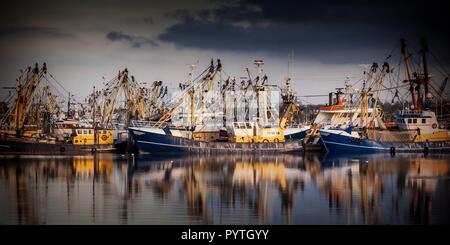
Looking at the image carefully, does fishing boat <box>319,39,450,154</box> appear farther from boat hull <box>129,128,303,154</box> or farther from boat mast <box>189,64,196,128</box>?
boat mast <box>189,64,196,128</box>

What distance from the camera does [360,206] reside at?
12.3m

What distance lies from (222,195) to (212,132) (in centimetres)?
2152

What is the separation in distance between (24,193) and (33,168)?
6.94 m

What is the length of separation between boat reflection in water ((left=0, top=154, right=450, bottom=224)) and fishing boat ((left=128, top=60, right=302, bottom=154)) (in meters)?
8.31

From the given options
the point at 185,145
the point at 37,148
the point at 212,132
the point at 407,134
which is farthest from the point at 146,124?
Answer: the point at 407,134

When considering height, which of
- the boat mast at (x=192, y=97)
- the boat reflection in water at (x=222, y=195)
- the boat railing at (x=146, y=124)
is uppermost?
the boat mast at (x=192, y=97)

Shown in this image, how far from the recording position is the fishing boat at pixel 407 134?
3162 cm

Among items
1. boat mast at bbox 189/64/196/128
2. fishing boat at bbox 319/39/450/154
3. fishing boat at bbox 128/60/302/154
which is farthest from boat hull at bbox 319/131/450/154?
boat mast at bbox 189/64/196/128

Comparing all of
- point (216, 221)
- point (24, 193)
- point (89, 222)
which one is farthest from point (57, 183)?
point (216, 221)

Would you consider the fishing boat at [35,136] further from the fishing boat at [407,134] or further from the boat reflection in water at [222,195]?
the fishing boat at [407,134]

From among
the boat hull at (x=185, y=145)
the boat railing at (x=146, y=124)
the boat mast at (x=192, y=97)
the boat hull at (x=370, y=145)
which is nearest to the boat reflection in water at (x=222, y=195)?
the boat hull at (x=185, y=145)

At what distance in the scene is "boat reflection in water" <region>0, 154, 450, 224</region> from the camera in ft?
36.5

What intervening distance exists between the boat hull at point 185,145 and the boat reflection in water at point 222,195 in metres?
8.05
